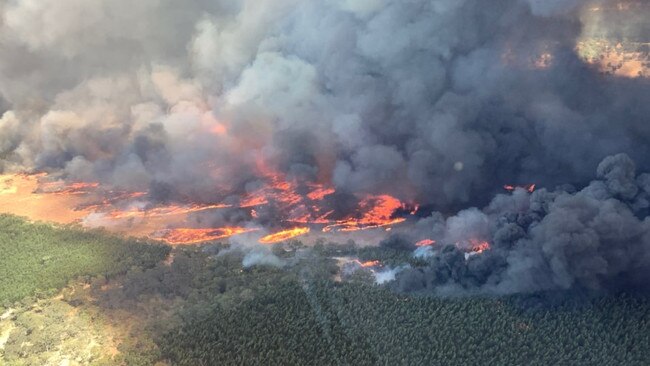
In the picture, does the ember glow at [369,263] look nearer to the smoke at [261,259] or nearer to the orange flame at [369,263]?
the orange flame at [369,263]

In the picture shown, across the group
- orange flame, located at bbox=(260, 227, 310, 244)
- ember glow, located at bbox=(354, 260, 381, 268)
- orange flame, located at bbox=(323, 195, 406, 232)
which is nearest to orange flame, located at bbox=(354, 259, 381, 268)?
ember glow, located at bbox=(354, 260, 381, 268)

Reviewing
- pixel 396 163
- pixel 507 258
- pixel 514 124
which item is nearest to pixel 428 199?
pixel 396 163

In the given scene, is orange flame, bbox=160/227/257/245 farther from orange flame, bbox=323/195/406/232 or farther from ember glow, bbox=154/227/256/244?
orange flame, bbox=323/195/406/232

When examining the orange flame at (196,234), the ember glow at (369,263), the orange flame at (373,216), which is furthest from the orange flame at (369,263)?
the orange flame at (196,234)

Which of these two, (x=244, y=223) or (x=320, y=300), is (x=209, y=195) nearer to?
(x=244, y=223)

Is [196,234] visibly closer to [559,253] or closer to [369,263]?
[369,263]

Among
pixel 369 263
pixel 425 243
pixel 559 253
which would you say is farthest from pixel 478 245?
pixel 559 253

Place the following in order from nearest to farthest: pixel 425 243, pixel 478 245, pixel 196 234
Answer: pixel 478 245, pixel 425 243, pixel 196 234
